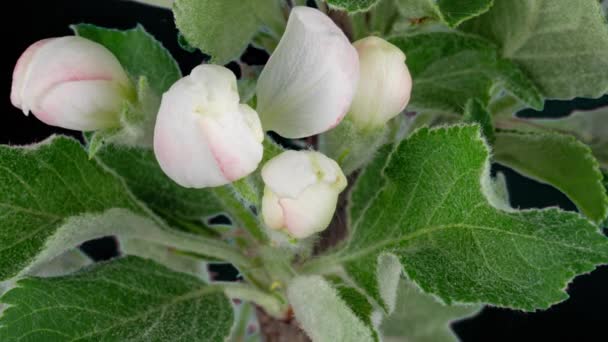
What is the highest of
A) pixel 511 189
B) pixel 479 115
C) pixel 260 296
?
pixel 479 115

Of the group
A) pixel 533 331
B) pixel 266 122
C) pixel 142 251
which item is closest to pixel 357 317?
pixel 266 122

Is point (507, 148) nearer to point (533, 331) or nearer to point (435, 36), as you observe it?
point (435, 36)

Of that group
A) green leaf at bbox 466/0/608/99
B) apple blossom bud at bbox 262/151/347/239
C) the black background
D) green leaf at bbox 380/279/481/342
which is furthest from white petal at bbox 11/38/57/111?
the black background

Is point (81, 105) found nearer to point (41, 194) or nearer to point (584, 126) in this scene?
point (41, 194)

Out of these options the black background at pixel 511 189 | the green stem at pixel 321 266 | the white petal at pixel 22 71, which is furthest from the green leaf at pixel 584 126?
the black background at pixel 511 189

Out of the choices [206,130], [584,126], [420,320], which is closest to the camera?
[206,130]

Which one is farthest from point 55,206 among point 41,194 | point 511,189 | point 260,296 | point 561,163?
point 511,189
